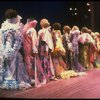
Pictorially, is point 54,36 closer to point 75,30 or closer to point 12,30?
point 75,30

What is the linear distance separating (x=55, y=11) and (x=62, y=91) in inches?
41.3

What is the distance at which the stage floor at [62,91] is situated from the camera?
14.3ft

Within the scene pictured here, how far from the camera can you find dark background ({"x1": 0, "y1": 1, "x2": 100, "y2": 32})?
444 cm

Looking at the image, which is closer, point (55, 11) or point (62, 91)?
point (62, 91)

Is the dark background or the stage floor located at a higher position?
the dark background

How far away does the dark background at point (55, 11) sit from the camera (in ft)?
14.6

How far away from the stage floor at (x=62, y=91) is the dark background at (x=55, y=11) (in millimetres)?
792

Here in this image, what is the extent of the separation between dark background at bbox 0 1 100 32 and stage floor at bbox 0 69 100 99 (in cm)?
79

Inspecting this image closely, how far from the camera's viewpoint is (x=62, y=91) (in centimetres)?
447

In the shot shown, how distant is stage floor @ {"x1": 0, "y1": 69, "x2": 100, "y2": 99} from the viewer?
14.3ft

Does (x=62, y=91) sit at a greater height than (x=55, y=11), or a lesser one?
lesser

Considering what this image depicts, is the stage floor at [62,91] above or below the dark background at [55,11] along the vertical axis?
below

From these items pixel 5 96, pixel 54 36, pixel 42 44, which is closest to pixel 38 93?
pixel 5 96

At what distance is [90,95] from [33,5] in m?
1.32
